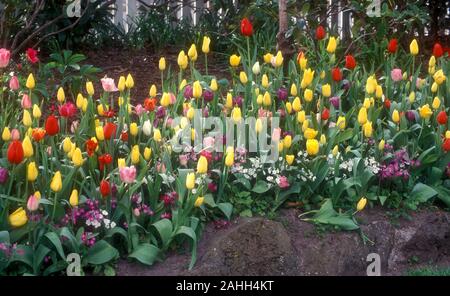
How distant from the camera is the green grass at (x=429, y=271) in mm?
3936

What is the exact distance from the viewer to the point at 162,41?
22.1 feet

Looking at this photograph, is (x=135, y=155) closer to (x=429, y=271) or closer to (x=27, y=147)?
(x=27, y=147)

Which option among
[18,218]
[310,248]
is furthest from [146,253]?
[310,248]

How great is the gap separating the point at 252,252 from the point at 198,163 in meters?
0.46

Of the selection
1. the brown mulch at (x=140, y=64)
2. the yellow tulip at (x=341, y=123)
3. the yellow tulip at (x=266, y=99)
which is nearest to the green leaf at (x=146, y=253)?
the yellow tulip at (x=266, y=99)

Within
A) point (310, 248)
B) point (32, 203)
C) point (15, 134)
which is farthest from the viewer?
point (310, 248)

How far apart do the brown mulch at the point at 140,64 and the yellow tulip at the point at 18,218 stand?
7.40 ft

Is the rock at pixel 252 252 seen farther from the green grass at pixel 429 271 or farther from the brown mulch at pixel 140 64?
the brown mulch at pixel 140 64

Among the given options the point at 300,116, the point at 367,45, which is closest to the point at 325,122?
the point at 300,116

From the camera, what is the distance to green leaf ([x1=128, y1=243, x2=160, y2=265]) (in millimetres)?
3425

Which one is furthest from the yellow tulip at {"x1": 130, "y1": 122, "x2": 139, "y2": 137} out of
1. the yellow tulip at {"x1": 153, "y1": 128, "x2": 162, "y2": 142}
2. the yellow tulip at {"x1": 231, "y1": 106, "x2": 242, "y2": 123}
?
the yellow tulip at {"x1": 231, "y1": 106, "x2": 242, "y2": 123}

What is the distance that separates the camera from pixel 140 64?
6.30 metres

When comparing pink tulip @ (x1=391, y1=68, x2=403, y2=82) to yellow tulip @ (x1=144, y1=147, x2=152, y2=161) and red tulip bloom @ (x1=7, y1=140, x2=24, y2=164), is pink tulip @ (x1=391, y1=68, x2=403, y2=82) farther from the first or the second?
red tulip bloom @ (x1=7, y1=140, x2=24, y2=164)

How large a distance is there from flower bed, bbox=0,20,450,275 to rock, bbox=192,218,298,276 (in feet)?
0.33
